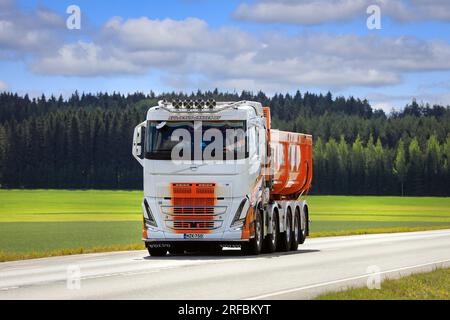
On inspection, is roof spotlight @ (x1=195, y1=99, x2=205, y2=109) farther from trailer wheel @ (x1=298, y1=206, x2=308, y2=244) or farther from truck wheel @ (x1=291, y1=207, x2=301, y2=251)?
trailer wheel @ (x1=298, y1=206, x2=308, y2=244)

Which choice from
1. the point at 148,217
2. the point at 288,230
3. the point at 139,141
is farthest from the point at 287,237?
the point at 139,141

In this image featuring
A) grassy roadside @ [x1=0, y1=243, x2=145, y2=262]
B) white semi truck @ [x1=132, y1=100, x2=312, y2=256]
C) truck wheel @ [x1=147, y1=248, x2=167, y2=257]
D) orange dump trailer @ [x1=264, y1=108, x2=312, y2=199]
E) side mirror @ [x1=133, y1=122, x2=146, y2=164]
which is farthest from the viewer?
orange dump trailer @ [x1=264, y1=108, x2=312, y2=199]

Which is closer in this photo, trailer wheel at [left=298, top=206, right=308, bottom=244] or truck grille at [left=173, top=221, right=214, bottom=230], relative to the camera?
truck grille at [left=173, top=221, right=214, bottom=230]

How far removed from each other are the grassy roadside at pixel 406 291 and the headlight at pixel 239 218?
9110 millimetres

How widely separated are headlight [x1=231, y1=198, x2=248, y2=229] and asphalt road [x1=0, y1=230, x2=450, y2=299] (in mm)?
885

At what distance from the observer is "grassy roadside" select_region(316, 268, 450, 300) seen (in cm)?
1819

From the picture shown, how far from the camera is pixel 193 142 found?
31250mm

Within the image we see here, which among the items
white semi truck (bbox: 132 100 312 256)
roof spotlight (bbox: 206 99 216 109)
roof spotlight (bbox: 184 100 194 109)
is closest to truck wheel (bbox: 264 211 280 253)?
white semi truck (bbox: 132 100 312 256)

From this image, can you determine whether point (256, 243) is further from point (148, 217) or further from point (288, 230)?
point (288, 230)

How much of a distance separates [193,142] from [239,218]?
7.61 feet

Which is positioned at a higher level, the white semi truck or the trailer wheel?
the white semi truck

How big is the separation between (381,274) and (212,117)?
8620 mm
